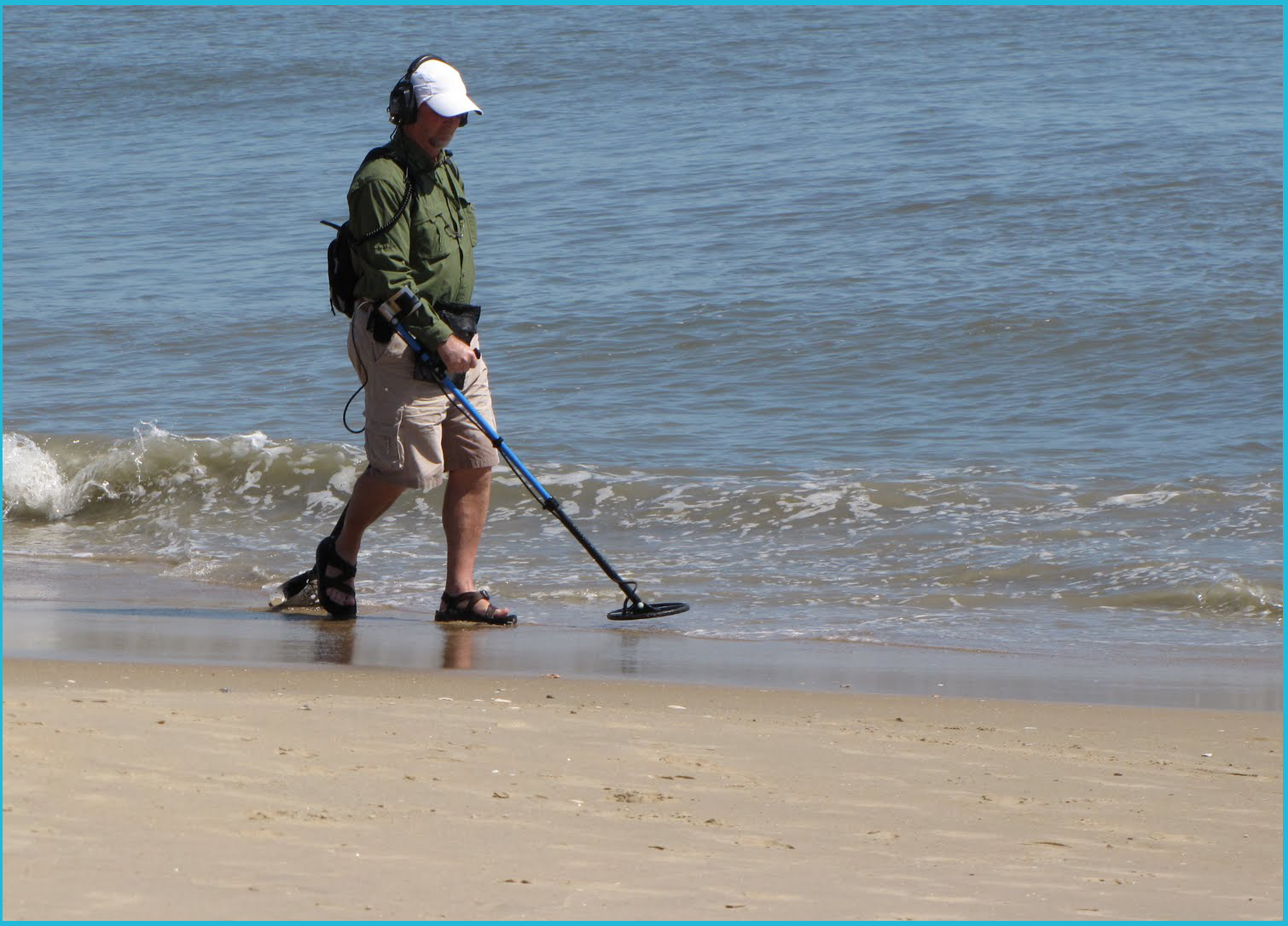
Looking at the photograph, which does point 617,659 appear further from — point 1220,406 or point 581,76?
point 581,76

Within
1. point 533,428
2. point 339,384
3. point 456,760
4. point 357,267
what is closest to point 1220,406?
point 533,428

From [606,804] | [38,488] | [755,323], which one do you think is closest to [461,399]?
[606,804]

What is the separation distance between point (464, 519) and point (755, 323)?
642cm

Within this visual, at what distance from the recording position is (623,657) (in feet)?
17.5

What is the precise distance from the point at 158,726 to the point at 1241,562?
4633 millimetres

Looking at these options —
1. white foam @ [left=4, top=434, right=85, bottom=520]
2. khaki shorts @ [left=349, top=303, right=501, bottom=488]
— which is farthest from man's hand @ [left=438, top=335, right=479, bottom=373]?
white foam @ [left=4, top=434, right=85, bottom=520]

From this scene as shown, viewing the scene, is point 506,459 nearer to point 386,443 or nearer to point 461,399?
point 461,399

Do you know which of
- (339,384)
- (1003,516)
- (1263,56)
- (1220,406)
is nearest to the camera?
(1003,516)

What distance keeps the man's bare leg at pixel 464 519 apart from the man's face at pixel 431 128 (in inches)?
43.2

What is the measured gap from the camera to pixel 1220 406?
9695 mm

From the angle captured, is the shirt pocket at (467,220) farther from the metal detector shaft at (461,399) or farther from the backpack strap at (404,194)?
the metal detector shaft at (461,399)

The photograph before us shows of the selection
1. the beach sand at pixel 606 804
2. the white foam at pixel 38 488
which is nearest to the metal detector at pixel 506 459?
the beach sand at pixel 606 804

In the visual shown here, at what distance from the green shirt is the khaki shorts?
137 millimetres

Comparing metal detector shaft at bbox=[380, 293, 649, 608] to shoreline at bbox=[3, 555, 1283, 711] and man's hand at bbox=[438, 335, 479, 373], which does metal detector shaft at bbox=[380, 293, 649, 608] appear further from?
shoreline at bbox=[3, 555, 1283, 711]
